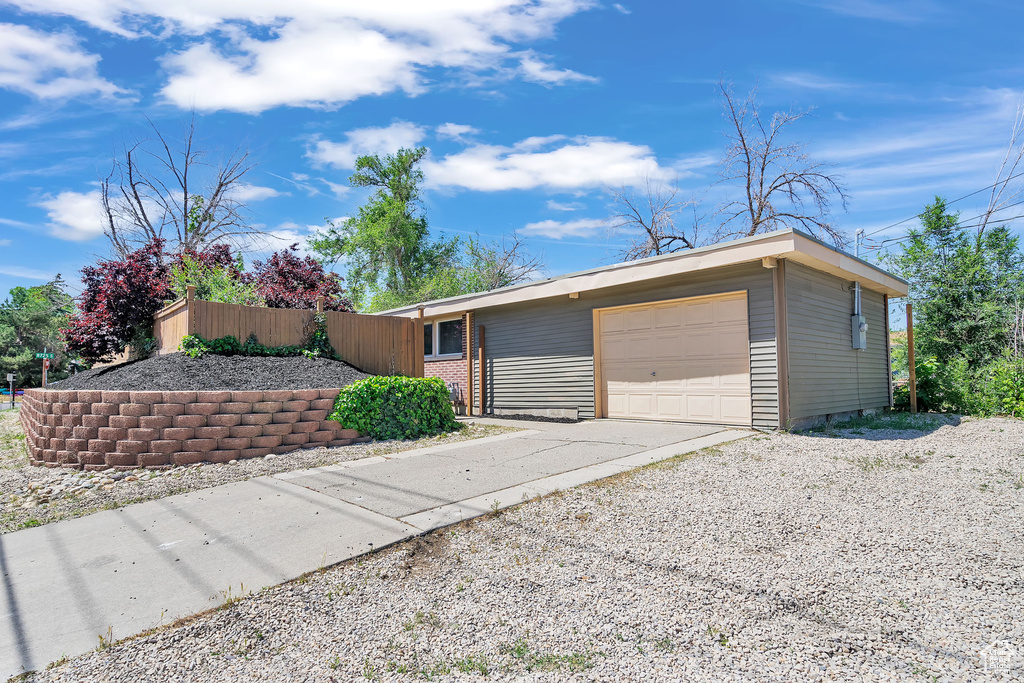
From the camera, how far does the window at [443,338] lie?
12.9 metres

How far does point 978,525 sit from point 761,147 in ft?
56.0

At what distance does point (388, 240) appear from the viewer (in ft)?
88.9

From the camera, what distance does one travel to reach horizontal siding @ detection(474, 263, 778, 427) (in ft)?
25.0

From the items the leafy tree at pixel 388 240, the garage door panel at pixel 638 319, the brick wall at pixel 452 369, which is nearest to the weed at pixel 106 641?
the garage door panel at pixel 638 319

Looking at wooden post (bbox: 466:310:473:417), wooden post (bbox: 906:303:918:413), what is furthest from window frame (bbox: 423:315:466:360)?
wooden post (bbox: 906:303:918:413)

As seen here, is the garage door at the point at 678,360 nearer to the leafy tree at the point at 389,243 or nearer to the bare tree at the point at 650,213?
the bare tree at the point at 650,213

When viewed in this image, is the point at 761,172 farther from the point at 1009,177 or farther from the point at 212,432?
the point at 212,432

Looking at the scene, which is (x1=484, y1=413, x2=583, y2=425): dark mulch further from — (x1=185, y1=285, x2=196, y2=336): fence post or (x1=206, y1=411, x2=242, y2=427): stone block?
(x1=185, y1=285, x2=196, y2=336): fence post

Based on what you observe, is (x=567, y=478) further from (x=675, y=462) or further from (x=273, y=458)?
(x=273, y=458)

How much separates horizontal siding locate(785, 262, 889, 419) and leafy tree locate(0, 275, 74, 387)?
3205 centimetres

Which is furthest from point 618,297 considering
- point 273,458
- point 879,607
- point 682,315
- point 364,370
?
point 879,607

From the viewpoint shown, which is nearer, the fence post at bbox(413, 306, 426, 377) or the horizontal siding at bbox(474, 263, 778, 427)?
the horizontal siding at bbox(474, 263, 778, 427)

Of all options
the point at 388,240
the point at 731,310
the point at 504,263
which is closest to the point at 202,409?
the point at 731,310

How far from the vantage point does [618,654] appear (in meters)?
2.28
